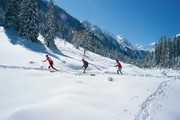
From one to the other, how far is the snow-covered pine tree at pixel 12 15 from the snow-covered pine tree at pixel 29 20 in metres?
3.55

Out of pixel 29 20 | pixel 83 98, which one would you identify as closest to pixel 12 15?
pixel 29 20

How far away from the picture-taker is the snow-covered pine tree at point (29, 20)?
2159 inches

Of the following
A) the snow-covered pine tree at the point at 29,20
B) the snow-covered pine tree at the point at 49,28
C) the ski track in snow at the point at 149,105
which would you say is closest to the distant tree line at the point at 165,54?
the snow-covered pine tree at the point at 49,28

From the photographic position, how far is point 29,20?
54.9 meters

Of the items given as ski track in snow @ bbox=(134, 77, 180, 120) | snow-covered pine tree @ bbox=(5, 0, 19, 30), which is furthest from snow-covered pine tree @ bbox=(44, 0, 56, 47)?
ski track in snow @ bbox=(134, 77, 180, 120)

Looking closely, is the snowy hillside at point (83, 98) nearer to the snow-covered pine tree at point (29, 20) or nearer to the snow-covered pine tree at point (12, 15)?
the snow-covered pine tree at point (29, 20)

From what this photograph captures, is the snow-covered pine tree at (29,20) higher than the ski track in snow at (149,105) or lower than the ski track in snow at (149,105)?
higher

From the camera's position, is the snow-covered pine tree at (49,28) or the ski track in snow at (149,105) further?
the snow-covered pine tree at (49,28)

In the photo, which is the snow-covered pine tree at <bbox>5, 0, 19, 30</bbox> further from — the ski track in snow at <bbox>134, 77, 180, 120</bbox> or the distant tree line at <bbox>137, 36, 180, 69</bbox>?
the distant tree line at <bbox>137, 36, 180, 69</bbox>

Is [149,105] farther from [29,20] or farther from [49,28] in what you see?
[49,28]

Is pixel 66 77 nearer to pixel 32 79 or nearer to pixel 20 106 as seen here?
pixel 32 79

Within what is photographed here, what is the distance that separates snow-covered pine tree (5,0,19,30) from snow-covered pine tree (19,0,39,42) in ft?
11.7

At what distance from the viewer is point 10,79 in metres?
17.7

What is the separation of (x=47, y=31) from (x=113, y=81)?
150 feet
